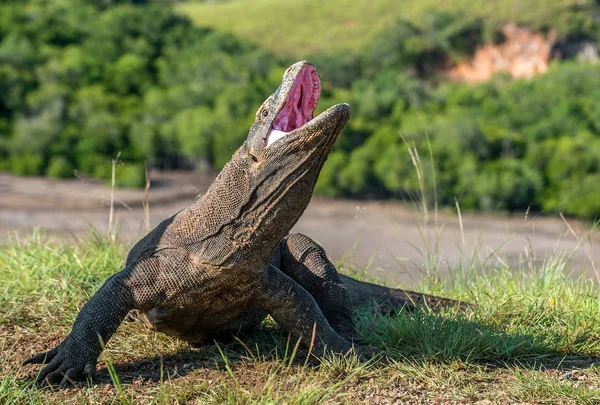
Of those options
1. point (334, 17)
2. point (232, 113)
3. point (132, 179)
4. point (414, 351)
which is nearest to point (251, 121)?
point (232, 113)

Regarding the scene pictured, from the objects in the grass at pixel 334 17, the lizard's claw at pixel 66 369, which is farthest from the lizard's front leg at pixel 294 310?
the grass at pixel 334 17

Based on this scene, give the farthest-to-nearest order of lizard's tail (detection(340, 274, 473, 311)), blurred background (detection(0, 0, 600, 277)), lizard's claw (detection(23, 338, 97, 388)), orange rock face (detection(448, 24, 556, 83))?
orange rock face (detection(448, 24, 556, 83)), blurred background (detection(0, 0, 600, 277)), lizard's tail (detection(340, 274, 473, 311)), lizard's claw (detection(23, 338, 97, 388))

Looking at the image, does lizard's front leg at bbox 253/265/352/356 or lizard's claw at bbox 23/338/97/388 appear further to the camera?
lizard's front leg at bbox 253/265/352/356

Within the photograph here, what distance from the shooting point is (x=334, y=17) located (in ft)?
162

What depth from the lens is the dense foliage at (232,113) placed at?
82.9 ft

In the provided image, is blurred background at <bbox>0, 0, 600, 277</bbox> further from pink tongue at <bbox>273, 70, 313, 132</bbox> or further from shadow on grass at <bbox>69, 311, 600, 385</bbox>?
pink tongue at <bbox>273, 70, 313, 132</bbox>

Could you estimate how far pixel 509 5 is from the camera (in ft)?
157

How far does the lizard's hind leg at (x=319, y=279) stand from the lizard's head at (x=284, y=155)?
752 millimetres

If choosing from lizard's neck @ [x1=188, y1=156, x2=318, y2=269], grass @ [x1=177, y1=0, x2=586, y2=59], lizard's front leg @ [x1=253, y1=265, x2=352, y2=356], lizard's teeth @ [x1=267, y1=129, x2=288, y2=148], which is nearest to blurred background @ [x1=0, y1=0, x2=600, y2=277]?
grass @ [x1=177, y1=0, x2=586, y2=59]

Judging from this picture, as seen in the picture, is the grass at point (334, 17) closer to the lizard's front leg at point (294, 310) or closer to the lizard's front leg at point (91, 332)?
the lizard's front leg at point (294, 310)

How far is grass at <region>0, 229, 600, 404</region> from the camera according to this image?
10.0 ft

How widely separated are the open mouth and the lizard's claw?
1112mm

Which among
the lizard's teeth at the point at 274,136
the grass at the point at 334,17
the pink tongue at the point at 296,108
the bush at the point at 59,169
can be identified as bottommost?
the bush at the point at 59,169

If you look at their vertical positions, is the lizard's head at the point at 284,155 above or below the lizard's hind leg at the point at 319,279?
above
